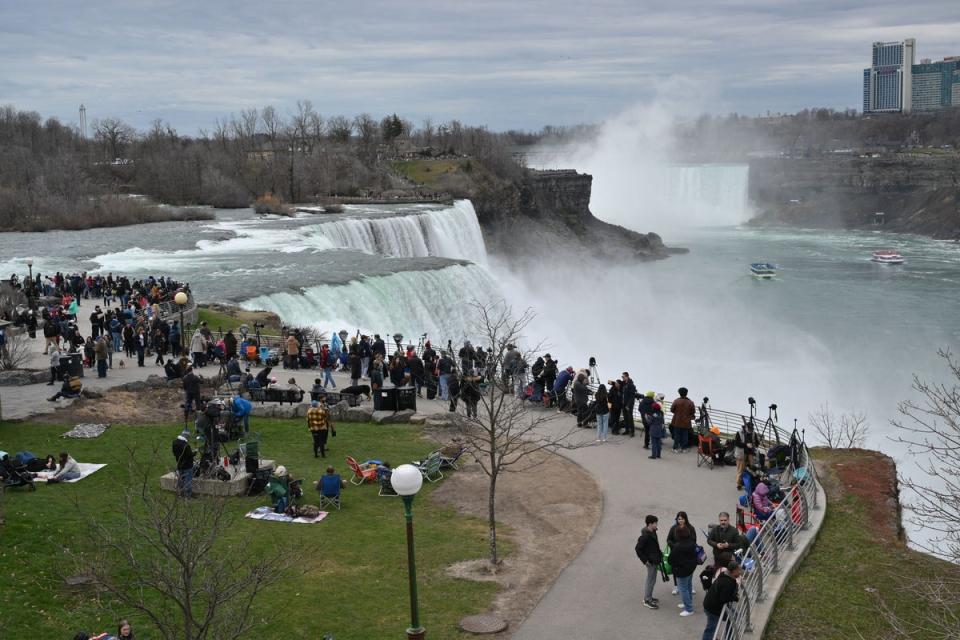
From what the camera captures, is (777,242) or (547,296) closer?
(547,296)

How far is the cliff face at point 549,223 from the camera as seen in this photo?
8212 cm

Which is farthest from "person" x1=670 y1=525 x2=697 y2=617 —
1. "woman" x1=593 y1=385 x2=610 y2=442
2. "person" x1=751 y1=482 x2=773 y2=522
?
"woman" x1=593 y1=385 x2=610 y2=442

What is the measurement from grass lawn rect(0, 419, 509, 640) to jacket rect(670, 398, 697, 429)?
433cm

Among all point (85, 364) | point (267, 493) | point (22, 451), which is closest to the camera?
point (267, 493)

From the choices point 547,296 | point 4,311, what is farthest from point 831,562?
point 547,296

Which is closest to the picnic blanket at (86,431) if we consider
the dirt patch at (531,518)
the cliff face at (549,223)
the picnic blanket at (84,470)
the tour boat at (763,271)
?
the picnic blanket at (84,470)

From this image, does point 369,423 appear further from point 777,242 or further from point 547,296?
point 777,242

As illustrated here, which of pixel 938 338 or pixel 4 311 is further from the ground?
pixel 4 311

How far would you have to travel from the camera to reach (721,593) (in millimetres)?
9352

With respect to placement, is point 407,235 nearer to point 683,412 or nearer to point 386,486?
point 683,412

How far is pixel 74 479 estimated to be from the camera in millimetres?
14086

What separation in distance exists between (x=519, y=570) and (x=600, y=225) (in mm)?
82593

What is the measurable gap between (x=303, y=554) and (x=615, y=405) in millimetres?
7267

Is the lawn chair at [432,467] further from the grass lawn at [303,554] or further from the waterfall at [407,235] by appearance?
the waterfall at [407,235]
